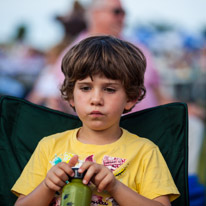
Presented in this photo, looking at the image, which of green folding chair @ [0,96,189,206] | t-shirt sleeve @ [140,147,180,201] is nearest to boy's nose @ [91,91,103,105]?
t-shirt sleeve @ [140,147,180,201]

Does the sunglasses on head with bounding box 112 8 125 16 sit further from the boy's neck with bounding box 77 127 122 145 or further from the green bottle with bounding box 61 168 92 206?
the green bottle with bounding box 61 168 92 206

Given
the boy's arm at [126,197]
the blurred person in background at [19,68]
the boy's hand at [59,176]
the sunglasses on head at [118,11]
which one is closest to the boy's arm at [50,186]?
the boy's hand at [59,176]

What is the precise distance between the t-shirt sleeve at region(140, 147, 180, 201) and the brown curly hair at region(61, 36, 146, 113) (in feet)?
1.00

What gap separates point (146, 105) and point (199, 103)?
14.5ft

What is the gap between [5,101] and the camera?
6.56 feet

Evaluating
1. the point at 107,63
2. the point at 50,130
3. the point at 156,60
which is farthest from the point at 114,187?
the point at 156,60

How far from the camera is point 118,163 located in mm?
1517

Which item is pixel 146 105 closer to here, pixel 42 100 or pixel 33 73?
pixel 42 100

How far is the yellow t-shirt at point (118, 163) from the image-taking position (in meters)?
1.47

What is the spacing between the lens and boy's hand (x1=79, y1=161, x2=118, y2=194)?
1.29 metres

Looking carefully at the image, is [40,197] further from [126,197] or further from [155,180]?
[155,180]

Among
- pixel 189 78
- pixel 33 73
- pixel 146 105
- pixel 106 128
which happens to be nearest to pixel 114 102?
pixel 106 128

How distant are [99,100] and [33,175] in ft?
1.42

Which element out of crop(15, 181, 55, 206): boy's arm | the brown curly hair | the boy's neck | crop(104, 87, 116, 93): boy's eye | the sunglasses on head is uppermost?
the sunglasses on head
